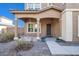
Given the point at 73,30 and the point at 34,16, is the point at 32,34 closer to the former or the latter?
the point at 34,16

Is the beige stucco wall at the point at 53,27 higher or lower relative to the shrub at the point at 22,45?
higher

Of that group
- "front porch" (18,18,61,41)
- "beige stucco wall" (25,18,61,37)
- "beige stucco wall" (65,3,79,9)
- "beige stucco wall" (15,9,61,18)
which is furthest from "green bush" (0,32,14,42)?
"beige stucco wall" (65,3,79,9)

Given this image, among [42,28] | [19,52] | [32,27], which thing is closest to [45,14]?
[42,28]

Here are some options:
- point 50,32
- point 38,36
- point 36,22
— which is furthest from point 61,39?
point 36,22

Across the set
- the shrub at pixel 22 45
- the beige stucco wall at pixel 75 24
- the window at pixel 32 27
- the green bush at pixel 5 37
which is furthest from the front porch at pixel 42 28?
the shrub at pixel 22 45

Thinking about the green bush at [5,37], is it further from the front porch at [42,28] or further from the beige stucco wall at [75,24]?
the beige stucco wall at [75,24]

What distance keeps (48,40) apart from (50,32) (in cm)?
112

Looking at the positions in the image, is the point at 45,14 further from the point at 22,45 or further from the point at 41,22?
the point at 22,45

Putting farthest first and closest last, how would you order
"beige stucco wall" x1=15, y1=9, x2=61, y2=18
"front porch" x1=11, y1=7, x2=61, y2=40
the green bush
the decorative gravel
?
1. "beige stucco wall" x1=15, y1=9, x2=61, y2=18
2. "front porch" x1=11, y1=7, x2=61, y2=40
3. the green bush
4. the decorative gravel

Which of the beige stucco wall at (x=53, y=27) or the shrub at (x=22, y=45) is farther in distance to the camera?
the beige stucco wall at (x=53, y=27)

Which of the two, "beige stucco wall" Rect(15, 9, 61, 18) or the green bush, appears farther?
"beige stucco wall" Rect(15, 9, 61, 18)

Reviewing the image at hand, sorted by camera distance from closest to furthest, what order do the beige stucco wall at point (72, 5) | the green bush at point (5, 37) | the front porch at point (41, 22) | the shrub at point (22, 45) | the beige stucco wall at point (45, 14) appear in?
the shrub at point (22, 45)
the green bush at point (5, 37)
the beige stucco wall at point (72, 5)
the front porch at point (41, 22)
the beige stucco wall at point (45, 14)

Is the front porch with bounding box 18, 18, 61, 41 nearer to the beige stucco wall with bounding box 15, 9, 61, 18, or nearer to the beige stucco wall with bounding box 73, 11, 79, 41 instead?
the beige stucco wall with bounding box 15, 9, 61, 18

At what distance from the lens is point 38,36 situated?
11.6 meters
